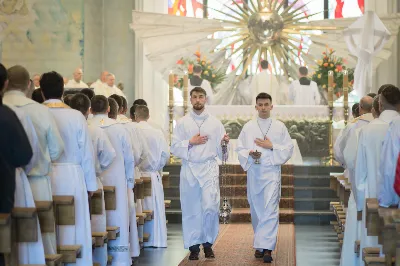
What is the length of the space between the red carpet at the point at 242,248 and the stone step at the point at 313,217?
59 centimetres

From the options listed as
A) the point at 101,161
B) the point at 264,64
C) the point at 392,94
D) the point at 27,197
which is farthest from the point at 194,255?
the point at 264,64

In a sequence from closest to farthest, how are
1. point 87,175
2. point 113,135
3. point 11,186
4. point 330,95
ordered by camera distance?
point 11,186 → point 87,175 → point 113,135 → point 330,95

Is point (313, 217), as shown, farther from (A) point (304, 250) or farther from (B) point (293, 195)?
(A) point (304, 250)

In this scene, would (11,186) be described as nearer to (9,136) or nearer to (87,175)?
(9,136)

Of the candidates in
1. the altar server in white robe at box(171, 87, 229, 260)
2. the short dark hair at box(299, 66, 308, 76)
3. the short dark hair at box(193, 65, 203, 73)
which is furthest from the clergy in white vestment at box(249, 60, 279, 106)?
the altar server in white robe at box(171, 87, 229, 260)

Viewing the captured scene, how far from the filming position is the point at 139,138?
39.9 ft

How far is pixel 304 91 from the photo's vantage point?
21.0 metres

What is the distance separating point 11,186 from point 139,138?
19.2 feet

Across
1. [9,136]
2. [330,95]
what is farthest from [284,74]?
[9,136]

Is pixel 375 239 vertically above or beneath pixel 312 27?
beneath

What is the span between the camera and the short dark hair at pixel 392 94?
8.45m

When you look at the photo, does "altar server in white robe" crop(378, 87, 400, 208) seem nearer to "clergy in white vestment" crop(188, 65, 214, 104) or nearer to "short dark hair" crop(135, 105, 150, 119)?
"short dark hair" crop(135, 105, 150, 119)

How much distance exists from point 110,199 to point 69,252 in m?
2.02

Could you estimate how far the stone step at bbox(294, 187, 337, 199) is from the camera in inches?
656
